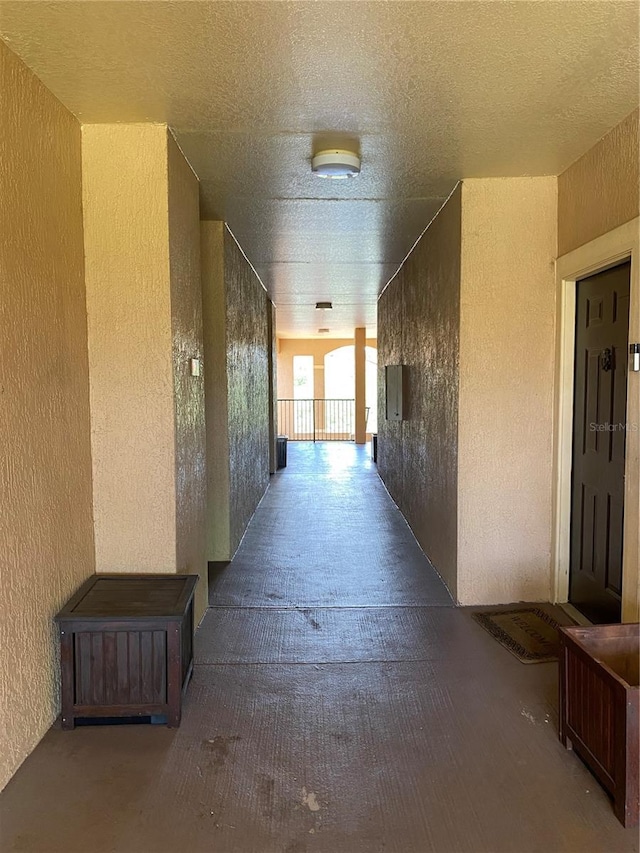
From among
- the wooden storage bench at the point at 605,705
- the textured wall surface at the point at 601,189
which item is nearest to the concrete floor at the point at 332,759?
the wooden storage bench at the point at 605,705

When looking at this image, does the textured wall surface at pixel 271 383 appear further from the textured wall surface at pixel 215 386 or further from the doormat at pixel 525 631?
the doormat at pixel 525 631

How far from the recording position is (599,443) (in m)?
2.97

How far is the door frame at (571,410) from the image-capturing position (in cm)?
248

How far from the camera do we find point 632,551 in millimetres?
2494

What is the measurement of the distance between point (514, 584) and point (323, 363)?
39.7 feet

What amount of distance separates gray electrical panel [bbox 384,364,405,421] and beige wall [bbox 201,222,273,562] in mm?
1504

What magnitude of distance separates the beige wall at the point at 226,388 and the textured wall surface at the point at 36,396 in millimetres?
1666

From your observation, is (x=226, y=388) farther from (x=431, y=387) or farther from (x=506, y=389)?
(x=506, y=389)

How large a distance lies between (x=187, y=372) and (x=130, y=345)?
42 centimetres

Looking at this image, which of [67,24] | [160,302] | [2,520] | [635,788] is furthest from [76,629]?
[67,24]

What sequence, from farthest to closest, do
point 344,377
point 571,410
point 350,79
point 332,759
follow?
1. point 344,377
2. point 571,410
3. point 350,79
4. point 332,759

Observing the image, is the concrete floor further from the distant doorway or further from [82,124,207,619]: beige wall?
the distant doorway

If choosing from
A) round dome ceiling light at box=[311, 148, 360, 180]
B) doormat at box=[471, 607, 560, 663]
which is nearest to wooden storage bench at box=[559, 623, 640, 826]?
doormat at box=[471, 607, 560, 663]

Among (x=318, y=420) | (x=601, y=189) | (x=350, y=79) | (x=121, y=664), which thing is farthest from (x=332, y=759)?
(x=318, y=420)
